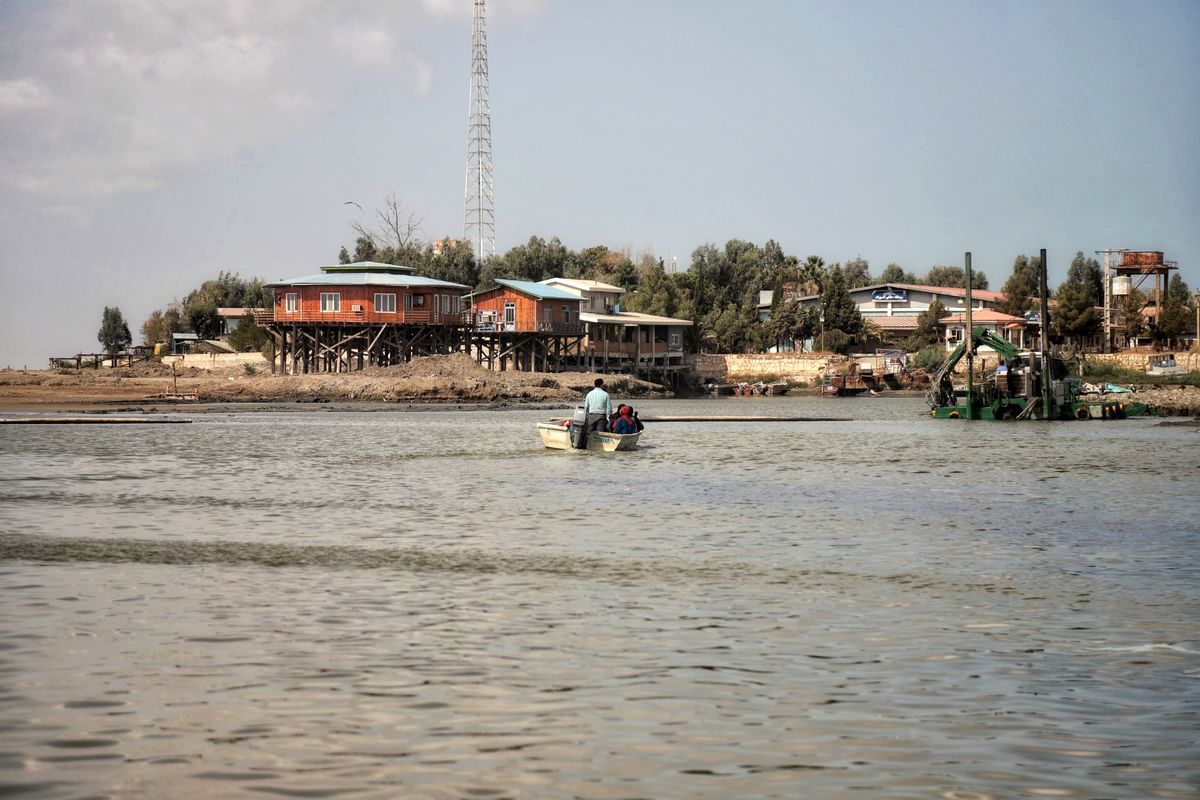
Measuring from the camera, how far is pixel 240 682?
10516 millimetres

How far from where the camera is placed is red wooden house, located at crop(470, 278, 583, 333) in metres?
103

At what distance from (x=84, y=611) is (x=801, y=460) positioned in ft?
91.5

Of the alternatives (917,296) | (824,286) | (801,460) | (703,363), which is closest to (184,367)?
(703,363)

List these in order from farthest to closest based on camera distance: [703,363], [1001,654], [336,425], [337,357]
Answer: [703,363], [337,357], [336,425], [1001,654]

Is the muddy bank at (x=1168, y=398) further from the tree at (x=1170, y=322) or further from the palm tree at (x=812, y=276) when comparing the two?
the palm tree at (x=812, y=276)

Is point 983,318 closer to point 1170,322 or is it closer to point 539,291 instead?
point 1170,322

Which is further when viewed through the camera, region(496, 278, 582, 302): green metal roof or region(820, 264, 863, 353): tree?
region(820, 264, 863, 353): tree

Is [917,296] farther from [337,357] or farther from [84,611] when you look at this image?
[84,611]

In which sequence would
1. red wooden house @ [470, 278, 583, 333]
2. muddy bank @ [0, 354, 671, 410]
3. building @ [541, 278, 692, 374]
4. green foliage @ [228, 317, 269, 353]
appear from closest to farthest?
muddy bank @ [0, 354, 671, 410]
red wooden house @ [470, 278, 583, 333]
building @ [541, 278, 692, 374]
green foliage @ [228, 317, 269, 353]

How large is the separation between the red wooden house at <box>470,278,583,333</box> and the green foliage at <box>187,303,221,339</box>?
3819 centimetres

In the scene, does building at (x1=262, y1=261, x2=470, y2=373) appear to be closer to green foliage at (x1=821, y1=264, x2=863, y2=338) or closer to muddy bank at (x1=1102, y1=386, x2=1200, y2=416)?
green foliage at (x1=821, y1=264, x2=863, y2=338)

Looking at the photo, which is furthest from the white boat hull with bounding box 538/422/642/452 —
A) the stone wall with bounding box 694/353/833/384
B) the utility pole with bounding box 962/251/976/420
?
the stone wall with bounding box 694/353/833/384

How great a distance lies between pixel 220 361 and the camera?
114 metres

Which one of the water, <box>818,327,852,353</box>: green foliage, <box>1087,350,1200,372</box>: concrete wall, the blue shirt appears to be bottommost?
the water
